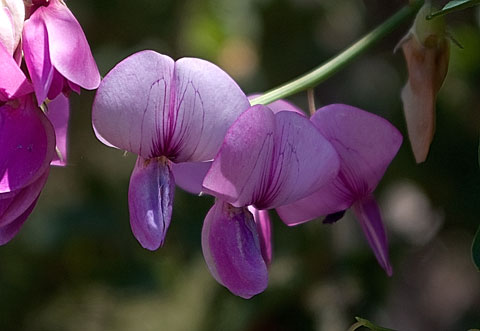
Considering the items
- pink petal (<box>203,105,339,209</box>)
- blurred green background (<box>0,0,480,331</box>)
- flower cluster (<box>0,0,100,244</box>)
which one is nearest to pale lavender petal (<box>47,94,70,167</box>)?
flower cluster (<box>0,0,100,244</box>)


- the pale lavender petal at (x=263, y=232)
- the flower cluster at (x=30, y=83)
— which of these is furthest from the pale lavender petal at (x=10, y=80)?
the pale lavender petal at (x=263, y=232)

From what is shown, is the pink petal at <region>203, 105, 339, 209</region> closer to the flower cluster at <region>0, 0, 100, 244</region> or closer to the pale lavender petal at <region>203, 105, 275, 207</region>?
the pale lavender petal at <region>203, 105, 275, 207</region>

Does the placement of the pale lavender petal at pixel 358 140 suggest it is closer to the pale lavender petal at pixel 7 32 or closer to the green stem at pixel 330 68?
the green stem at pixel 330 68

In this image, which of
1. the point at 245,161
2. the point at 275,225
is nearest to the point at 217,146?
the point at 245,161

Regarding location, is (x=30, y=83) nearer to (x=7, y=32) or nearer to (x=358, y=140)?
(x=7, y=32)

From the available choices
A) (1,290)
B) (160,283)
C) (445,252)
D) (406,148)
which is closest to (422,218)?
(445,252)
